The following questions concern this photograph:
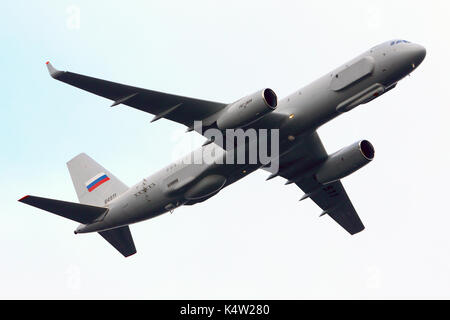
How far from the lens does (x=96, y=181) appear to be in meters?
45.9

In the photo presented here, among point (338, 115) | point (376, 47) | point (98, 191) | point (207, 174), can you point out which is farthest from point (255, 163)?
point (98, 191)

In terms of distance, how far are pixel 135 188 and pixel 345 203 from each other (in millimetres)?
14557

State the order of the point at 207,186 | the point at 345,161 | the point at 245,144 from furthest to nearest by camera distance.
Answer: the point at 345,161
the point at 207,186
the point at 245,144

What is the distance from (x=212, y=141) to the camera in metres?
37.5

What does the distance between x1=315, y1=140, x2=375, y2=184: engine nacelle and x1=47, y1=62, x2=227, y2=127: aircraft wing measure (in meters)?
8.90

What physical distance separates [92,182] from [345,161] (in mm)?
16708

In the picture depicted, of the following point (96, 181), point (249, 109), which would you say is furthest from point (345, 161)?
point (96, 181)

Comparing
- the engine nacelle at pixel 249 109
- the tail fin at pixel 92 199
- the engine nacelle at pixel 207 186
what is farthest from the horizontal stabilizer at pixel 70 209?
the engine nacelle at pixel 249 109

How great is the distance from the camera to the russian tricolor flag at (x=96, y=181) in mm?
45656

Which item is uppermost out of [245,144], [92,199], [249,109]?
[249,109]

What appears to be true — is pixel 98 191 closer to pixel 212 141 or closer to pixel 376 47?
pixel 212 141

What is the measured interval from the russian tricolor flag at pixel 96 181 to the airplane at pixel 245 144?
7 centimetres

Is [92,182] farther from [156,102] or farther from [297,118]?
[297,118]

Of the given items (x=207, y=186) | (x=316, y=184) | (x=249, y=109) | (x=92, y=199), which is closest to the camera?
(x=249, y=109)
